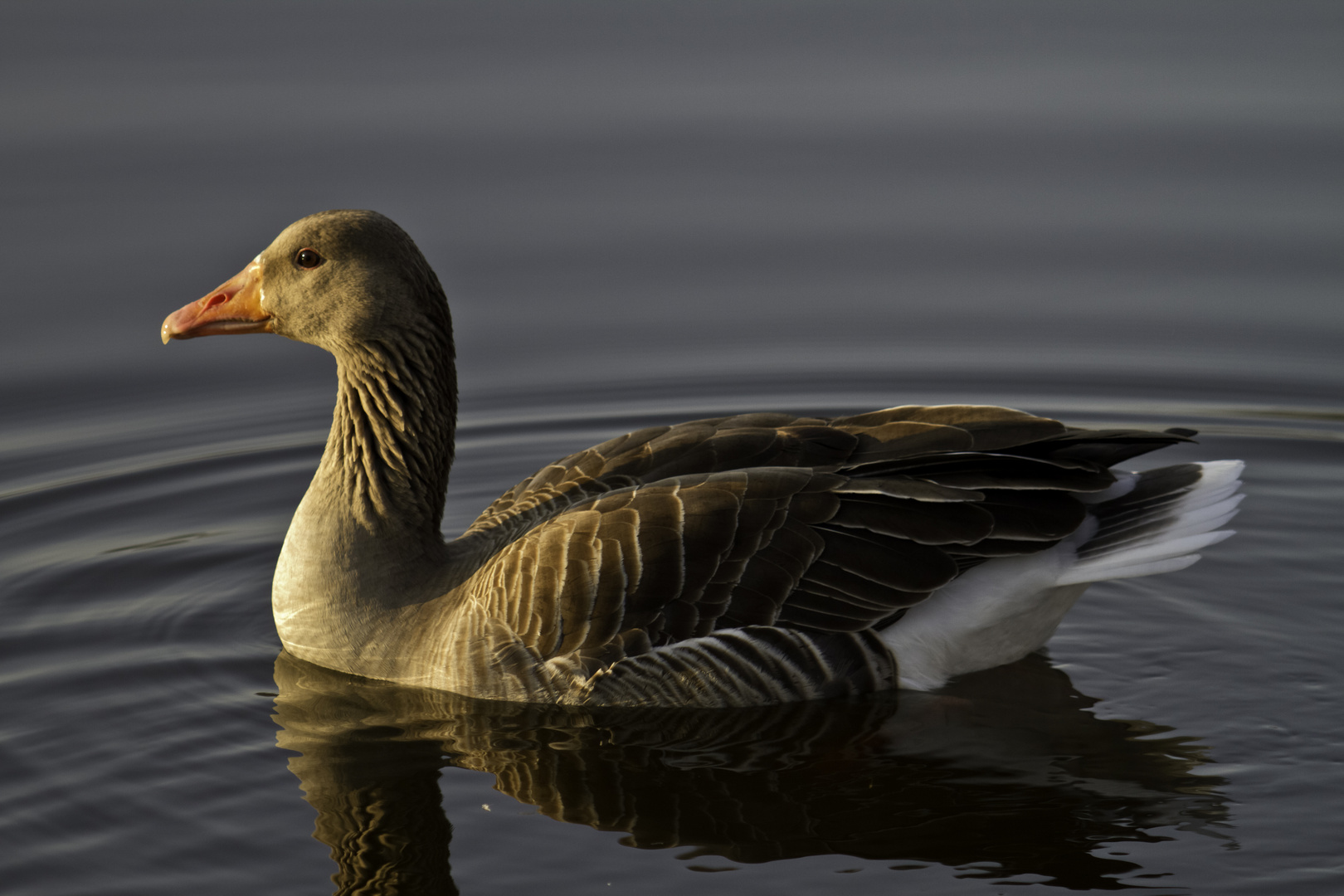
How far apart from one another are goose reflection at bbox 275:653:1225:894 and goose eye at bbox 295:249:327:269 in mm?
2284

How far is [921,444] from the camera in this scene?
854 centimetres

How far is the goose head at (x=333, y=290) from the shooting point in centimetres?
863

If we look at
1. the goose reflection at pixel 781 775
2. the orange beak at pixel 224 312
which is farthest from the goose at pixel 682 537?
the goose reflection at pixel 781 775

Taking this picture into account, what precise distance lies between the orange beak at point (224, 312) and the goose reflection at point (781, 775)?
2.02m

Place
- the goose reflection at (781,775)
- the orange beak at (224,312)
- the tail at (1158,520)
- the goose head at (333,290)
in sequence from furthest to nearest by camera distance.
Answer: the orange beak at (224,312) < the goose head at (333,290) < the tail at (1158,520) < the goose reflection at (781,775)

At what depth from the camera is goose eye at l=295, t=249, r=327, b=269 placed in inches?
341

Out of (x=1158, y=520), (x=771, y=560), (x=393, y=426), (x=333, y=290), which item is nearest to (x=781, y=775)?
(x=771, y=560)

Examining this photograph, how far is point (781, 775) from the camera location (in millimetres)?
7699

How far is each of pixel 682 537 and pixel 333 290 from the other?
2410 mm

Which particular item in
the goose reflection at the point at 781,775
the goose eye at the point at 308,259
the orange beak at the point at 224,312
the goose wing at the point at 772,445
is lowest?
the goose reflection at the point at 781,775

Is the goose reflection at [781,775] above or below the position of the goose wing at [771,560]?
below

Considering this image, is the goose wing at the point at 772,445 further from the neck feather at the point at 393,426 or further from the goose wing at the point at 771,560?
the neck feather at the point at 393,426

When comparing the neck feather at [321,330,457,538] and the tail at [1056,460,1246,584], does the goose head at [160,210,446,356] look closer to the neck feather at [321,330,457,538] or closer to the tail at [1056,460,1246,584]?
the neck feather at [321,330,457,538]

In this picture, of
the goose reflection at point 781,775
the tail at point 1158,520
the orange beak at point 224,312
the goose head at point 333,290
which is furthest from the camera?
the orange beak at point 224,312
